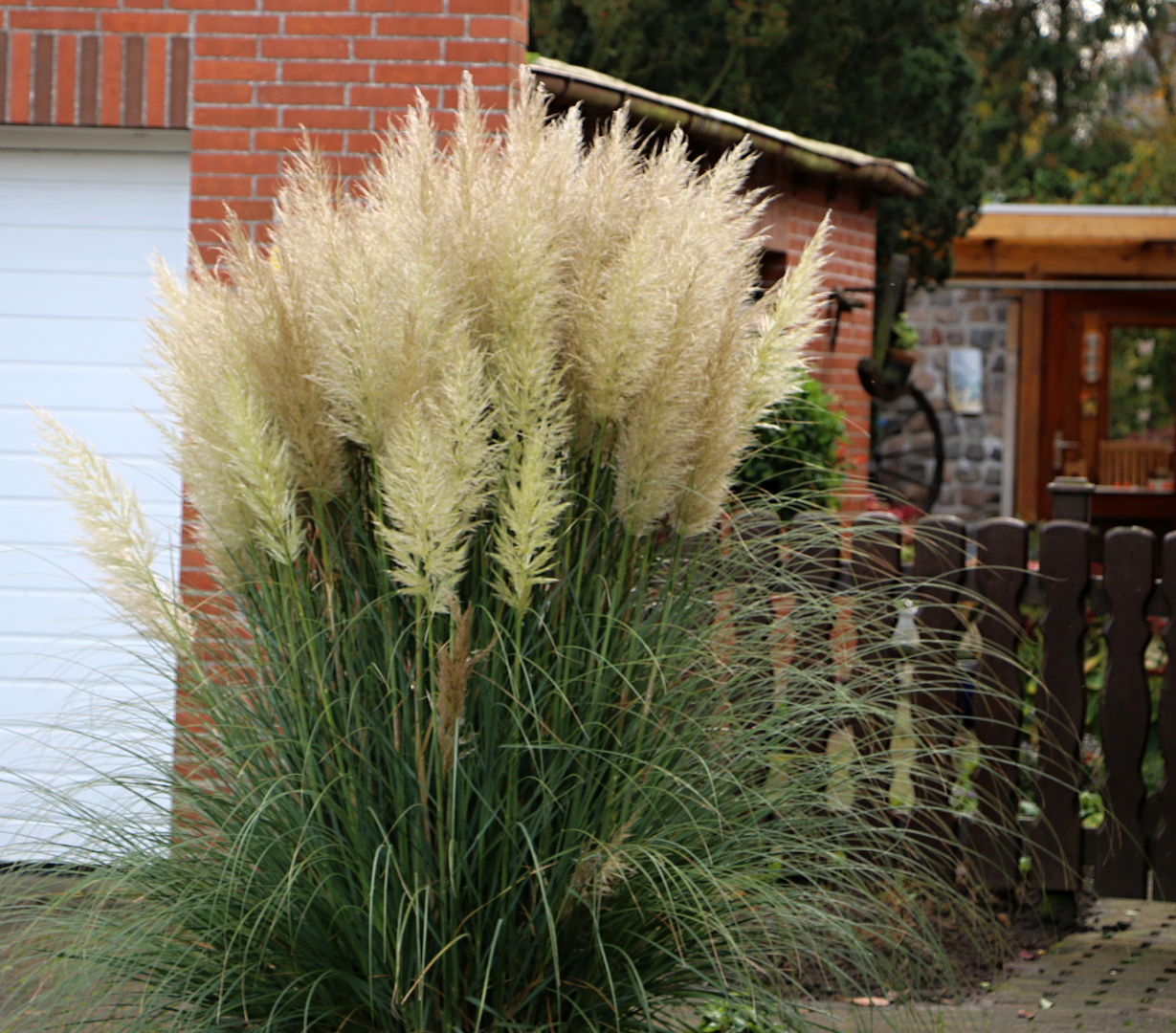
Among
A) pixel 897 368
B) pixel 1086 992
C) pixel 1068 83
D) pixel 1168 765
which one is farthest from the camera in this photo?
pixel 1068 83

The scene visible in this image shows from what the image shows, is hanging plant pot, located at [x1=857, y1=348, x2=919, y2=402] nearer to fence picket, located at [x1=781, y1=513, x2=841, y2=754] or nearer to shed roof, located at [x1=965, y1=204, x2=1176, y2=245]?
shed roof, located at [x1=965, y1=204, x2=1176, y2=245]

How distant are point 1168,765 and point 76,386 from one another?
3638 mm

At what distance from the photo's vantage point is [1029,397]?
1449 centimetres

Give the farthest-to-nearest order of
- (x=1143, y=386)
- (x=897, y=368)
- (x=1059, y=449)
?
(x=1143, y=386) < (x=1059, y=449) < (x=897, y=368)

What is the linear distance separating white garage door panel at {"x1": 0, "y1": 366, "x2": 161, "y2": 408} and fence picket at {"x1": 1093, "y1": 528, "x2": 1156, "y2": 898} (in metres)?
3.11

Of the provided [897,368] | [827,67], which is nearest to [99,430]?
[897,368]

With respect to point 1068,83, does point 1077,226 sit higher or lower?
lower

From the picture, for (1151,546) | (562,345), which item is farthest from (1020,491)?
(562,345)

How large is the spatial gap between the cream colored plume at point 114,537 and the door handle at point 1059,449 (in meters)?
13.3

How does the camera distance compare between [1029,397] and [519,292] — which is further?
[1029,397]

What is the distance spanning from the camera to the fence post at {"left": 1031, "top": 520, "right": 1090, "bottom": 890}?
12.7 ft

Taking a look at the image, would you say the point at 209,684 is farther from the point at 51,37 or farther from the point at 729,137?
the point at 729,137

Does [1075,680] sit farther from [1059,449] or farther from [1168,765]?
[1059,449]

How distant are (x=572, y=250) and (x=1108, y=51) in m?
24.0
